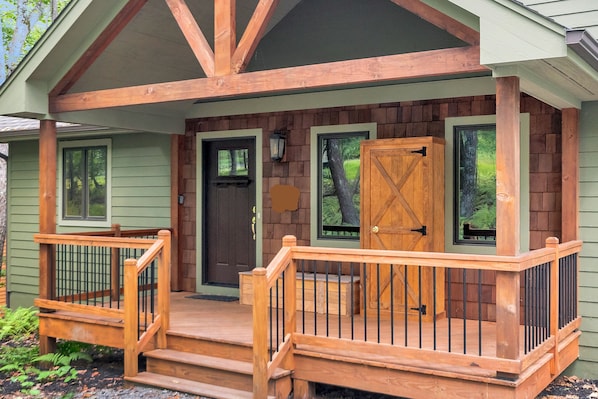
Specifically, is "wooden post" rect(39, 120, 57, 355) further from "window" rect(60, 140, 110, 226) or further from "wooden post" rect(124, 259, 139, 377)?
"window" rect(60, 140, 110, 226)

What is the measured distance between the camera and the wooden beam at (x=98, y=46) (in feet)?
22.4

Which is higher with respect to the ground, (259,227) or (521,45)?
(521,45)

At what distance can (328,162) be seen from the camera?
25.9 feet

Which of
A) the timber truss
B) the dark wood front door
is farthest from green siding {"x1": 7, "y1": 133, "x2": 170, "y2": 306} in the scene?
the timber truss

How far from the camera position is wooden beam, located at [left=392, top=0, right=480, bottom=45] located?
4879mm

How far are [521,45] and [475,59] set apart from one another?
15.7 inches

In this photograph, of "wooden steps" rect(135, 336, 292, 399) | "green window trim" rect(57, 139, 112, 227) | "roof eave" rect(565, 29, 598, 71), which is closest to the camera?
"roof eave" rect(565, 29, 598, 71)

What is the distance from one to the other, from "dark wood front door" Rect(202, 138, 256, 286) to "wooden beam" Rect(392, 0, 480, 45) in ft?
12.5

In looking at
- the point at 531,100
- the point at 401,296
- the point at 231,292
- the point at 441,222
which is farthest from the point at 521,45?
the point at 231,292

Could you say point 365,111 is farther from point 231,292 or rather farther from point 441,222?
point 231,292

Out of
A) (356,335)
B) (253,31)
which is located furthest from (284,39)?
(356,335)

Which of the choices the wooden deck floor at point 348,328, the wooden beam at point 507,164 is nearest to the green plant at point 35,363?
the wooden deck floor at point 348,328

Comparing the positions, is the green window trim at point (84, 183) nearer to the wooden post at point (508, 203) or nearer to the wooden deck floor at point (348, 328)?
the wooden deck floor at point (348, 328)

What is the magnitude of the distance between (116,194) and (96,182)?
50 centimetres
